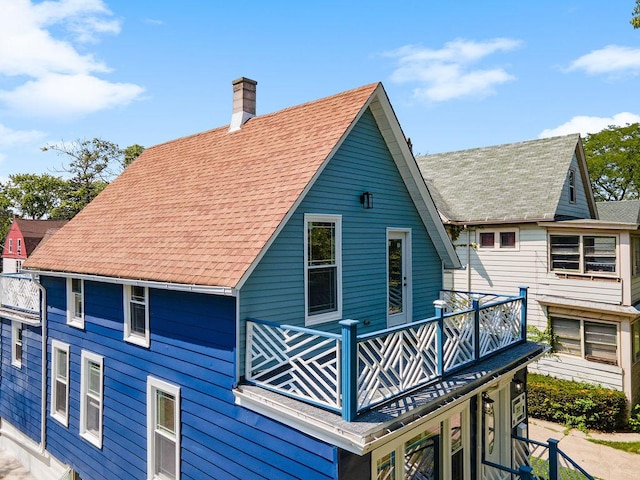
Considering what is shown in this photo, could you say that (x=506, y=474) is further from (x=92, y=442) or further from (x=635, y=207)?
(x=635, y=207)

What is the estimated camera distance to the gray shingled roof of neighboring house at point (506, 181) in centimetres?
1627

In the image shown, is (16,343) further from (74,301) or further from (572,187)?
(572,187)

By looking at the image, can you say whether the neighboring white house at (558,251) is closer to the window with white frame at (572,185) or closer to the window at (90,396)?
the window with white frame at (572,185)

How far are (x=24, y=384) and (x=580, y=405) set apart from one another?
691 inches

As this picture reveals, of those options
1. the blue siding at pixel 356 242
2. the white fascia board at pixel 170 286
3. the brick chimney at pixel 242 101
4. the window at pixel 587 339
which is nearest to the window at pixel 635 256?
the window at pixel 587 339

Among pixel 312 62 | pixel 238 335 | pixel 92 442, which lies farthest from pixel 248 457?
pixel 312 62

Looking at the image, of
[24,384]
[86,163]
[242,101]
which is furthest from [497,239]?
[86,163]

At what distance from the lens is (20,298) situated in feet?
39.8

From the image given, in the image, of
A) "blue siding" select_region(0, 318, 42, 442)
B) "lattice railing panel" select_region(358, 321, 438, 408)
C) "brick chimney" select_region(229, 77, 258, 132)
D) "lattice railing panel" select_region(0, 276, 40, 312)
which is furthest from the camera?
"lattice railing panel" select_region(0, 276, 40, 312)

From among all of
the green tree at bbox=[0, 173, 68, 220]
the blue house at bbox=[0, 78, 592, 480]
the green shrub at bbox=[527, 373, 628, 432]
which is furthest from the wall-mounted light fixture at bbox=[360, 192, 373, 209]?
the green tree at bbox=[0, 173, 68, 220]

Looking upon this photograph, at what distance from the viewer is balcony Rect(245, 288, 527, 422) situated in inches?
195

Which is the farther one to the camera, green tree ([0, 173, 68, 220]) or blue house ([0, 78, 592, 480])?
green tree ([0, 173, 68, 220])

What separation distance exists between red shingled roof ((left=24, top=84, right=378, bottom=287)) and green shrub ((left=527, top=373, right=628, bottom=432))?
12.5 metres

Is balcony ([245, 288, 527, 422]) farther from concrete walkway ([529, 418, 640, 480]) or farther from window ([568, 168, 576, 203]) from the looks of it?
window ([568, 168, 576, 203])
